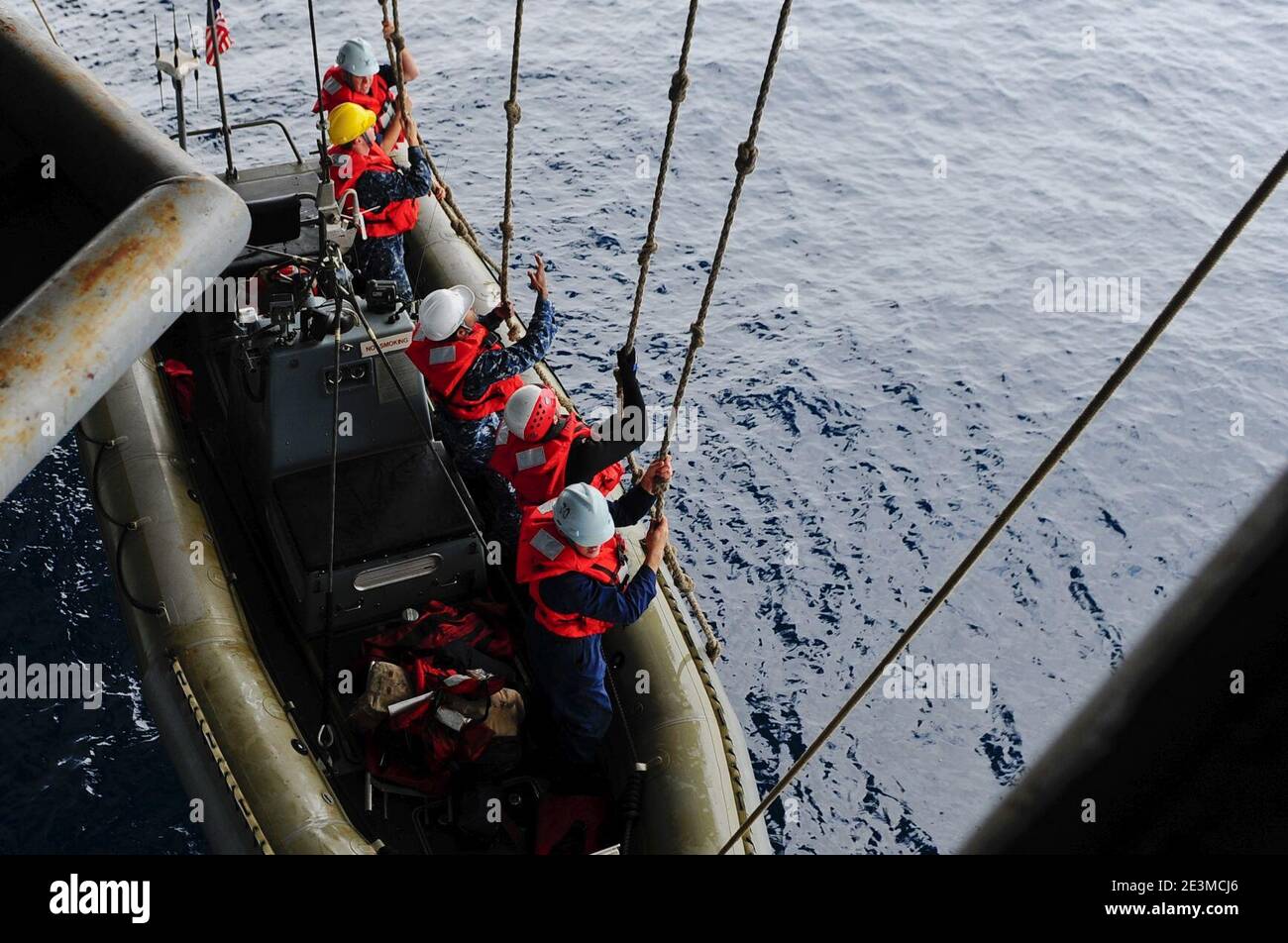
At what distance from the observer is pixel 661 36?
49.7 ft

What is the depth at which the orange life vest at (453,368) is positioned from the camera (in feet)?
16.6

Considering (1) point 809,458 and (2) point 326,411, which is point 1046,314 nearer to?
(1) point 809,458

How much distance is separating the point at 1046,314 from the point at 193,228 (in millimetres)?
10109

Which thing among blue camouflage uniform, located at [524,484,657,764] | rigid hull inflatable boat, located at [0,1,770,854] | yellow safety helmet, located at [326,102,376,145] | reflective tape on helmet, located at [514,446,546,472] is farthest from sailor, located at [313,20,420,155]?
blue camouflage uniform, located at [524,484,657,764]

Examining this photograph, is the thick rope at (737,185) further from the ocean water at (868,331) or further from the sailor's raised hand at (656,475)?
the ocean water at (868,331)

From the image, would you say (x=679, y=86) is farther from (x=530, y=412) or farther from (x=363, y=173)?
(x=363, y=173)

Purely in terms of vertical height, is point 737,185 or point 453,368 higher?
point 737,185

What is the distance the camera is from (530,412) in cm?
484

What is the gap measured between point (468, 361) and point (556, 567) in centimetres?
134

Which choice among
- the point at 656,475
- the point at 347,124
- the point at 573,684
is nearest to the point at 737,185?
the point at 656,475

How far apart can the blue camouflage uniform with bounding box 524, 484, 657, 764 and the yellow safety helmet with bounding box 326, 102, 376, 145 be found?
124 inches

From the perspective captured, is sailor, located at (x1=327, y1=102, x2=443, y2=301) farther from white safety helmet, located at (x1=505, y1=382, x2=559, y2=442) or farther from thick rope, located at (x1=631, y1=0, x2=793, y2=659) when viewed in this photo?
thick rope, located at (x1=631, y1=0, x2=793, y2=659)

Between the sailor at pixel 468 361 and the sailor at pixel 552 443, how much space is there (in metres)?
0.24
